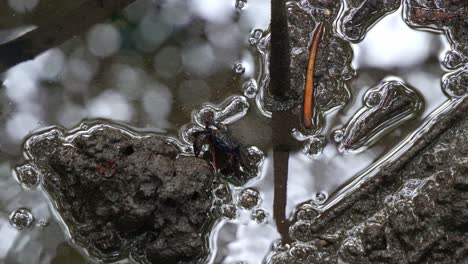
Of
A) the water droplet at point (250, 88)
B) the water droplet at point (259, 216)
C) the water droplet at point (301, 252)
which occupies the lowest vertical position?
the water droplet at point (301, 252)

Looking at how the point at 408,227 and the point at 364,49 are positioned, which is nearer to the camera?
the point at 408,227

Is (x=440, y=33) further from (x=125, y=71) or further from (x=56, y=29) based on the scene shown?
(x=56, y=29)

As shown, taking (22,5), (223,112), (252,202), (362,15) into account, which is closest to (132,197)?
(252,202)

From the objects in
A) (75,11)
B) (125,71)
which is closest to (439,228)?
(125,71)

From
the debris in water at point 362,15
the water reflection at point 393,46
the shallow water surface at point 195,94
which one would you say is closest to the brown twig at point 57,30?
the shallow water surface at point 195,94

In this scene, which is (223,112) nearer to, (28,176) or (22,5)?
(28,176)

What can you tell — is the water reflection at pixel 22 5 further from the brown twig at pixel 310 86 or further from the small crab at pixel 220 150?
the brown twig at pixel 310 86

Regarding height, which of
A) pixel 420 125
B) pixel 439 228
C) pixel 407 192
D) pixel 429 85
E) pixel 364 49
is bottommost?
pixel 439 228
